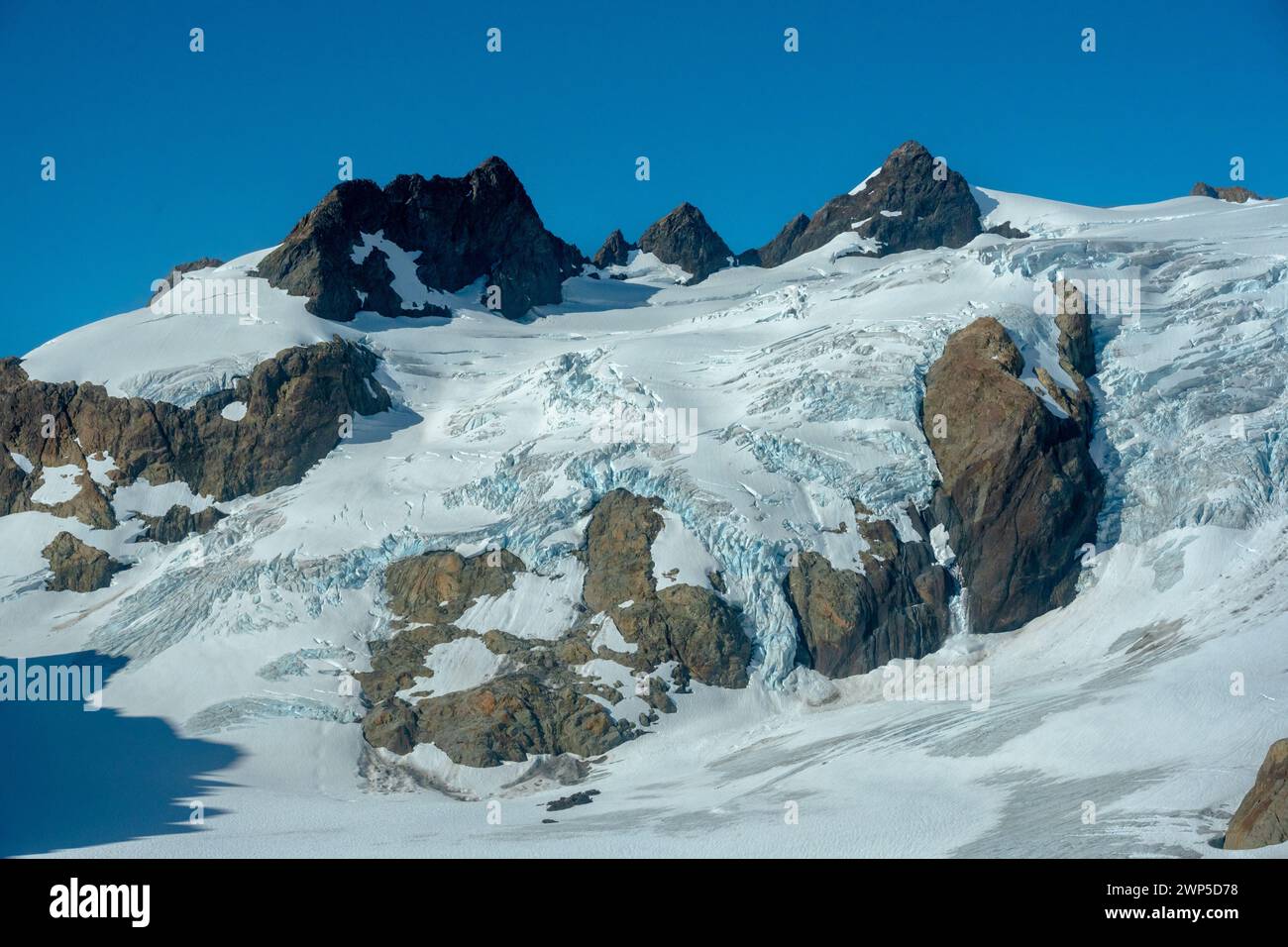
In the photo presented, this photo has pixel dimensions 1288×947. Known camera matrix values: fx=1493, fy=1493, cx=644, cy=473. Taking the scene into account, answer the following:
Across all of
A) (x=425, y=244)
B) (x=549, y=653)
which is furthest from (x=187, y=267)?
(x=549, y=653)

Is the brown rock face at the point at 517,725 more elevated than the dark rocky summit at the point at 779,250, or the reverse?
the dark rocky summit at the point at 779,250

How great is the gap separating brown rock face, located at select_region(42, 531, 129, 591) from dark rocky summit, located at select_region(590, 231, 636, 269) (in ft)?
293

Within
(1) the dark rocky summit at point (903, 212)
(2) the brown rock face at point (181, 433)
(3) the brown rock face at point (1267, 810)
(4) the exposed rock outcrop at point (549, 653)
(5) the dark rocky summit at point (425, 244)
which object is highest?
(1) the dark rocky summit at point (903, 212)

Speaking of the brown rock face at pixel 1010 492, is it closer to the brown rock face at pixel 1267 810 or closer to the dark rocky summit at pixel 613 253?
the brown rock face at pixel 1267 810

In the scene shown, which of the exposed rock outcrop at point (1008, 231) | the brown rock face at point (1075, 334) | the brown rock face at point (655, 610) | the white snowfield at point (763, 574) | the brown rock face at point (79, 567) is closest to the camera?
the white snowfield at point (763, 574)

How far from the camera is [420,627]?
259 ft

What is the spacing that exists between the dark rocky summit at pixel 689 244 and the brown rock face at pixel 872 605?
9193 cm

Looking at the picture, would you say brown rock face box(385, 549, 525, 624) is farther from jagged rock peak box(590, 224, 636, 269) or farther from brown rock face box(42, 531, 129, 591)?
jagged rock peak box(590, 224, 636, 269)

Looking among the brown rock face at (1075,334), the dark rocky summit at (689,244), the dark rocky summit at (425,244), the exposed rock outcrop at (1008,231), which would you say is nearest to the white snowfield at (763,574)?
the brown rock face at (1075,334)

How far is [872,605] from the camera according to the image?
77.6 metres

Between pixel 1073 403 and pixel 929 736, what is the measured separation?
27.6 m

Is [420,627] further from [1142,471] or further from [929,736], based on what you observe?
[1142,471]

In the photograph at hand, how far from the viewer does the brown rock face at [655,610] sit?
7506 centimetres

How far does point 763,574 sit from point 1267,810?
119ft
